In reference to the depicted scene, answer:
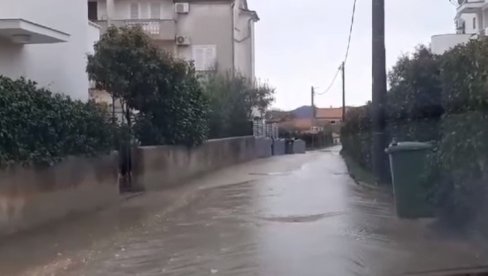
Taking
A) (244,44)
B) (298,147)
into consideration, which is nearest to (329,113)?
(298,147)

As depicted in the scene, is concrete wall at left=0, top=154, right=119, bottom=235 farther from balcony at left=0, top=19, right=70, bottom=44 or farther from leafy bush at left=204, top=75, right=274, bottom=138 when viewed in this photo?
leafy bush at left=204, top=75, right=274, bottom=138

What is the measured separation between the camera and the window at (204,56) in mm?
43375

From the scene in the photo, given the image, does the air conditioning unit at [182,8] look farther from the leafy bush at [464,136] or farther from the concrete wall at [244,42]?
the leafy bush at [464,136]

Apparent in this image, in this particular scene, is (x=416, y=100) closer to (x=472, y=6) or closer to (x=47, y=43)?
(x=47, y=43)

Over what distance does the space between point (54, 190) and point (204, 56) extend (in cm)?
3075

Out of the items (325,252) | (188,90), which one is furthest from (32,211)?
(188,90)

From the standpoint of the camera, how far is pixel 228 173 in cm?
2562

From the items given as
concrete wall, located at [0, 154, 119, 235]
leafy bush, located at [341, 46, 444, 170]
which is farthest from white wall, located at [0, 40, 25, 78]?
leafy bush, located at [341, 46, 444, 170]

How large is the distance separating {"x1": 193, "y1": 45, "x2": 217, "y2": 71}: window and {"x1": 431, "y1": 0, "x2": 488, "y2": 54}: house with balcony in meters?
12.5

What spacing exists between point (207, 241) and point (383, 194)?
651 centimetres

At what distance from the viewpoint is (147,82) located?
1877 cm

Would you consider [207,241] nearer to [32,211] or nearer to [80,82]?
[32,211]

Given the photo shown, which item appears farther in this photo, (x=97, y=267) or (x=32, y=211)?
(x=32, y=211)

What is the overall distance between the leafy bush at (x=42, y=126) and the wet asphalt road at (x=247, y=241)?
1.16 meters
